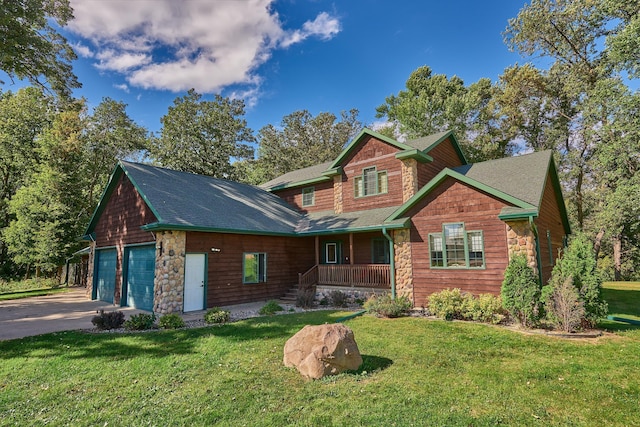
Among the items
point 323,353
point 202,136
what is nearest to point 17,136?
point 202,136

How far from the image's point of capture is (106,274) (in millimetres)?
15617

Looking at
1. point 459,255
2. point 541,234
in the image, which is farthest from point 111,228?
point 541,234

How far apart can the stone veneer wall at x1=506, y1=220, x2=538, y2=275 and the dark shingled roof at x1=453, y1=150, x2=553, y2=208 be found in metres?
0.76

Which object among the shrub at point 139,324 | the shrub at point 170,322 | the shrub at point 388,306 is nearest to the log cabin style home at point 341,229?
the shrub at point 388,306

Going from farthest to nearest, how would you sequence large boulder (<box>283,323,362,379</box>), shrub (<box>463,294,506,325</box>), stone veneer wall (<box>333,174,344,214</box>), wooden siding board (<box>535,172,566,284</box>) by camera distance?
stone veneer wall (<box>333,174,344,214</box>), wooden siding board (<box>535,172,566,284</box>), shrub (<box>463,294,506,325</box>), large boulder (<box>283,323,362,379</box>)

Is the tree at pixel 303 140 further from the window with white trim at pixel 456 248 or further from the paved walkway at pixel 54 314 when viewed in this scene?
the window with white trim at pixel 456 248

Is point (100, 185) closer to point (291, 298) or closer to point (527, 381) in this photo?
point (291, 298)

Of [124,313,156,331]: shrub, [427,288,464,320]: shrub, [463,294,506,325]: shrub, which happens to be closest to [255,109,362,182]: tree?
[427,288,464,320]: shrub

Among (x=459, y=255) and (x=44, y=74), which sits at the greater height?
(x=44, y=74)

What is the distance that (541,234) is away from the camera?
11.1 m

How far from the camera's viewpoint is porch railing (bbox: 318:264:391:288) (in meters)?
13.4

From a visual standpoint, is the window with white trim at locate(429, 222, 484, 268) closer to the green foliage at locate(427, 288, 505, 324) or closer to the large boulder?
the green foliage at locate(427, 288, 505, 324)

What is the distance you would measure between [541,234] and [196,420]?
38.5 feet

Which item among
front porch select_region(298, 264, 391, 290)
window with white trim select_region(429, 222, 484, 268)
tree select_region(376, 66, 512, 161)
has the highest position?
tree select_region(376, 66, 512, 161)
